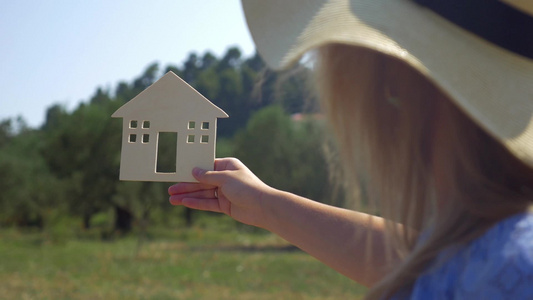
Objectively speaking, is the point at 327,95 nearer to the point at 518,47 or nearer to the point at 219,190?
→ the point at 518,47

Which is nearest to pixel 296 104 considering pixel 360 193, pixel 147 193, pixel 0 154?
pixel 360 193

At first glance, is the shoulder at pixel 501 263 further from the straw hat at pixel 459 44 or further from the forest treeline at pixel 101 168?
the forest treeline at pixel 101 168

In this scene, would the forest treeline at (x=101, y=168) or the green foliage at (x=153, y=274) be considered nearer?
the green foliage at (x=153, y=274)

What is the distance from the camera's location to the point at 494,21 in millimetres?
685

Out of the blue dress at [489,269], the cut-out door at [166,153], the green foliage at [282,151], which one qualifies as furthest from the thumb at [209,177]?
the green foliage at [282,151]

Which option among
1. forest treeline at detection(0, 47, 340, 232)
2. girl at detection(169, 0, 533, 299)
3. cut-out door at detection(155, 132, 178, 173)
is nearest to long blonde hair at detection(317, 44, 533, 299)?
girl at detection(169, 0, 533, 299)

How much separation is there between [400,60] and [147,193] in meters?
13.9

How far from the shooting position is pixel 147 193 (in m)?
14.2

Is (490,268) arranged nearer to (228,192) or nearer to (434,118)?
(434,118)

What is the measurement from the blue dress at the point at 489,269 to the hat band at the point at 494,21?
0.22 metres

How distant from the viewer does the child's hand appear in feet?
4.70

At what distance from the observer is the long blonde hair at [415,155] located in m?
0.71

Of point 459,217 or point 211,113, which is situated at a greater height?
point 211,113

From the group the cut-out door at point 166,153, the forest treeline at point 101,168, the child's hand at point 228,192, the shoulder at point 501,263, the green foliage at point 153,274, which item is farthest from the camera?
the forest treeline at point 101,168
